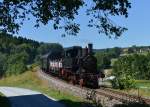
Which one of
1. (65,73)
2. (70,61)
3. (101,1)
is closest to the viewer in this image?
(101,1)

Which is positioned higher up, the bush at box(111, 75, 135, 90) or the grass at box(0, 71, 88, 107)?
the bush at box(111, 75, 135, 90)

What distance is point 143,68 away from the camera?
135 m

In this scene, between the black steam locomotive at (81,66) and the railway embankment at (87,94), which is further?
the black steam locomotive at (81,66)

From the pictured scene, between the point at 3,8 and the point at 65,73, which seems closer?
the point at 3,8

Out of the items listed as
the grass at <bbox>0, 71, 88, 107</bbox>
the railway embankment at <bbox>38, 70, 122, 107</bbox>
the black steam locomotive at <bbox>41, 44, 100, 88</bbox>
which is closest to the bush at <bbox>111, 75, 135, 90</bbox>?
the black steam locomotive at <bbox>41, 44, 100, 88</bbox>

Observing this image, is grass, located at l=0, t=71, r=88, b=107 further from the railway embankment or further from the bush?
the bush

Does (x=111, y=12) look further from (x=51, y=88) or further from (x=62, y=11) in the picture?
(x=51, y=88)

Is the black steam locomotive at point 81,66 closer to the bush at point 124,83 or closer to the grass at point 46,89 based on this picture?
the grass at point 46,89

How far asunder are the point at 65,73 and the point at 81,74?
7.47 meters

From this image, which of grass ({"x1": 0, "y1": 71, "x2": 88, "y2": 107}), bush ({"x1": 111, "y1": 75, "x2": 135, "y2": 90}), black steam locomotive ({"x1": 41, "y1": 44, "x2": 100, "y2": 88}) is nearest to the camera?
grass ({"x1": 0, "y1": 71, "x2": 88, "y2": 107})

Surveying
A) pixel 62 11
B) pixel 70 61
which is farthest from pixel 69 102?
pixel 62 11

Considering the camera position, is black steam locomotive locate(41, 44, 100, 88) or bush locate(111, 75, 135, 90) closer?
black steam locomotive locate(41, 44, 100, 88)

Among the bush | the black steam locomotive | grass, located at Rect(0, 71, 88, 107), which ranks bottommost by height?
grass, located at Rect(0, 71, 88, 107)

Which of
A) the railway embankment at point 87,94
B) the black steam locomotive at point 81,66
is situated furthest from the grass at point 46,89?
the black steam locomotive at point 81,66
